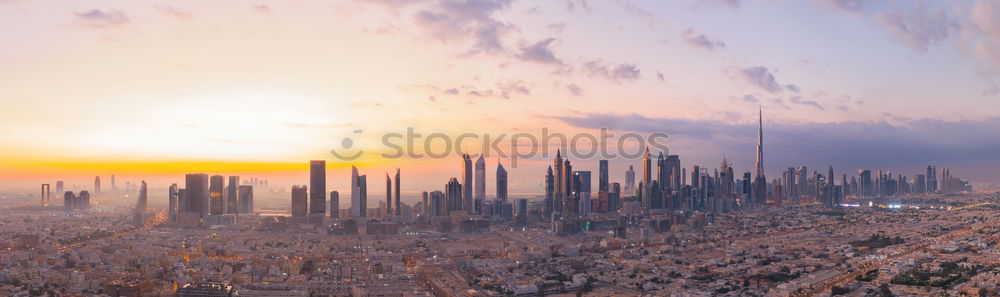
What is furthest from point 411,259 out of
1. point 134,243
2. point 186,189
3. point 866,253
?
point 186,189

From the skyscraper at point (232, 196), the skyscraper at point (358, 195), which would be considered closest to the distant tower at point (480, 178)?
the skyscraper at point (358, 195)

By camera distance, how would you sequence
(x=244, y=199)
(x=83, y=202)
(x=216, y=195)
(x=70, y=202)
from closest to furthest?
1. (x=216, y=195)
2. (x=70, y=202)
3. (x=83, y=202)
4. (x=244, y=199)

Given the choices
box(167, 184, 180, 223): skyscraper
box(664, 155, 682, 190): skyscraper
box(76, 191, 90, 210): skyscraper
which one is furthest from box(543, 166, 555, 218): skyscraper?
box(76, 191, 90, 210): skyscraper

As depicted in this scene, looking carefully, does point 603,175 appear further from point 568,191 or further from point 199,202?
point 199,202

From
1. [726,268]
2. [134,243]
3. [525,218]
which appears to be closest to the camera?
[726,268]

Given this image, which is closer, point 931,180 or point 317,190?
point 317,190

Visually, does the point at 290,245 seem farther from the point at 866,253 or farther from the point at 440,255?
the point at 866,253

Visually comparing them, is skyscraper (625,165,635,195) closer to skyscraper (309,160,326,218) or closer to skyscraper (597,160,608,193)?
skyscraper (597,160,608,193)

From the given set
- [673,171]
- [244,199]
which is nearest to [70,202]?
[244,199]
